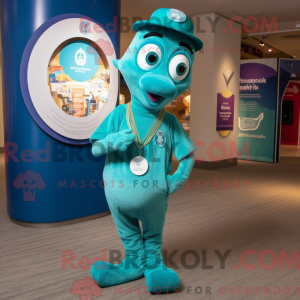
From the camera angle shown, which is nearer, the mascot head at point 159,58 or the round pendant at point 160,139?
the mascot head at point 159,58

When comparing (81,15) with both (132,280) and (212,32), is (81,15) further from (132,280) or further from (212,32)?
(212,32)

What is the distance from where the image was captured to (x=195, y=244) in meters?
3.04

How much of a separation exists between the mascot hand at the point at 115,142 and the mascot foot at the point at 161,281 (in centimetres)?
84

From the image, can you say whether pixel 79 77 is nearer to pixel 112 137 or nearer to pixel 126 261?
pixel 112 137

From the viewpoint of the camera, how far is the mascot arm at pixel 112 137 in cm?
192

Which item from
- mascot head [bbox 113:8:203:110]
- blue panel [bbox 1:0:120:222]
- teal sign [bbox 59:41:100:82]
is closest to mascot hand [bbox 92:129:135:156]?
mascot head [bbox 113:8:203:110]

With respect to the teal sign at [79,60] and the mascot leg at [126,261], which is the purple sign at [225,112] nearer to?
the teal sign at [79,60]

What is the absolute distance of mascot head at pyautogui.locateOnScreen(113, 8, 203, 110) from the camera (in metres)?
1.89

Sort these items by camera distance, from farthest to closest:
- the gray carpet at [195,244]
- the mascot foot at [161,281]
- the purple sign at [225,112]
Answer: the purple sign at [225,112] < the gray carpet at [195,244] < the mascot foot at [161,281]

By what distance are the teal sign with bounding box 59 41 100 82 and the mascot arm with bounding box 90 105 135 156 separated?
150 cm

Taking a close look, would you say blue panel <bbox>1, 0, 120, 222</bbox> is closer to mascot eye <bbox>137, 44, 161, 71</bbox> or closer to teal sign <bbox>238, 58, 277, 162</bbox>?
mascot eye <bbox>137, 44, 161, 71</bbox>

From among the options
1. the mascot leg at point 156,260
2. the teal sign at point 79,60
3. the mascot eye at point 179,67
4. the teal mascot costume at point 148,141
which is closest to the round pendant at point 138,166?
the teal mascot costume at point 148,141

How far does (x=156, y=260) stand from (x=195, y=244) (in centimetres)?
87

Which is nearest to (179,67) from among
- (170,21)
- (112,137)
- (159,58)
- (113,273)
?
(159,58)
